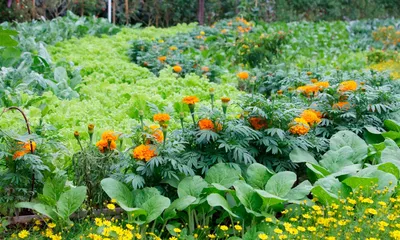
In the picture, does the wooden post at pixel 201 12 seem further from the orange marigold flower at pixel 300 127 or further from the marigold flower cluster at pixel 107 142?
the marigold flower cluster at pixel 107 142

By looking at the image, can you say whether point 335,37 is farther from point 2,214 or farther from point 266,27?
point 2,214

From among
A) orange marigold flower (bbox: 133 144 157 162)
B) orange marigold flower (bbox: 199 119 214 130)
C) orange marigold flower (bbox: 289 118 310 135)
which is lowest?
orange marigold flower (bbox: 133 144 157 162)

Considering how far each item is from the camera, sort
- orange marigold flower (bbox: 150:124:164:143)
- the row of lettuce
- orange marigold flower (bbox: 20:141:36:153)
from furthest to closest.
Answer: orange marigold flower (bbox: 150:124:164:143) < orange marigold flower (bbox: 20:141:36:153) < the row of lettuce

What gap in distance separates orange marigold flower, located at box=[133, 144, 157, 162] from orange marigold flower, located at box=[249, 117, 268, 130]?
2.61ft

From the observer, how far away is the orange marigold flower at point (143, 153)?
3.53 meters

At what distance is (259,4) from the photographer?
1627 cm

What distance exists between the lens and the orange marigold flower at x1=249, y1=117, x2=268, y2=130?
13.1ft

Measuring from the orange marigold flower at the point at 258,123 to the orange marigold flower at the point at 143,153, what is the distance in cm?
80

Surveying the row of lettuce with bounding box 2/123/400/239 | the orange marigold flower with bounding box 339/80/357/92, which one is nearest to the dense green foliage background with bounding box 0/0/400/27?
the orange marigold flower with bounding box 339/80/357/92

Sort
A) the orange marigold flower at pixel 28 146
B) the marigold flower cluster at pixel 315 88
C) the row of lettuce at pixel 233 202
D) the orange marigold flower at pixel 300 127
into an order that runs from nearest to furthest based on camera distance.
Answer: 1. the row of lettuce at pixel 233 202
2. the orange marigold flower at pixel 28 146
3. the orange marigold flower at pixel 300 127
4. the marigold flower cluster at pixel 315 88

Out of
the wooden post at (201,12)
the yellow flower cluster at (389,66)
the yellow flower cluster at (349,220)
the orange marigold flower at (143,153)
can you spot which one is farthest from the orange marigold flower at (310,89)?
the wooden post at (201,12)

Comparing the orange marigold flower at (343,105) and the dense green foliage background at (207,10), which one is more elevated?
the orange marigold flower at (343,105)

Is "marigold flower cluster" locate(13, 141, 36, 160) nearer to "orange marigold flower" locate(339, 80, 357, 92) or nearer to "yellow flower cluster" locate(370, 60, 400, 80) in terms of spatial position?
"orange marigold flower" locate(339, 80, 357, 92)

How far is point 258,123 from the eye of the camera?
4.00 m
